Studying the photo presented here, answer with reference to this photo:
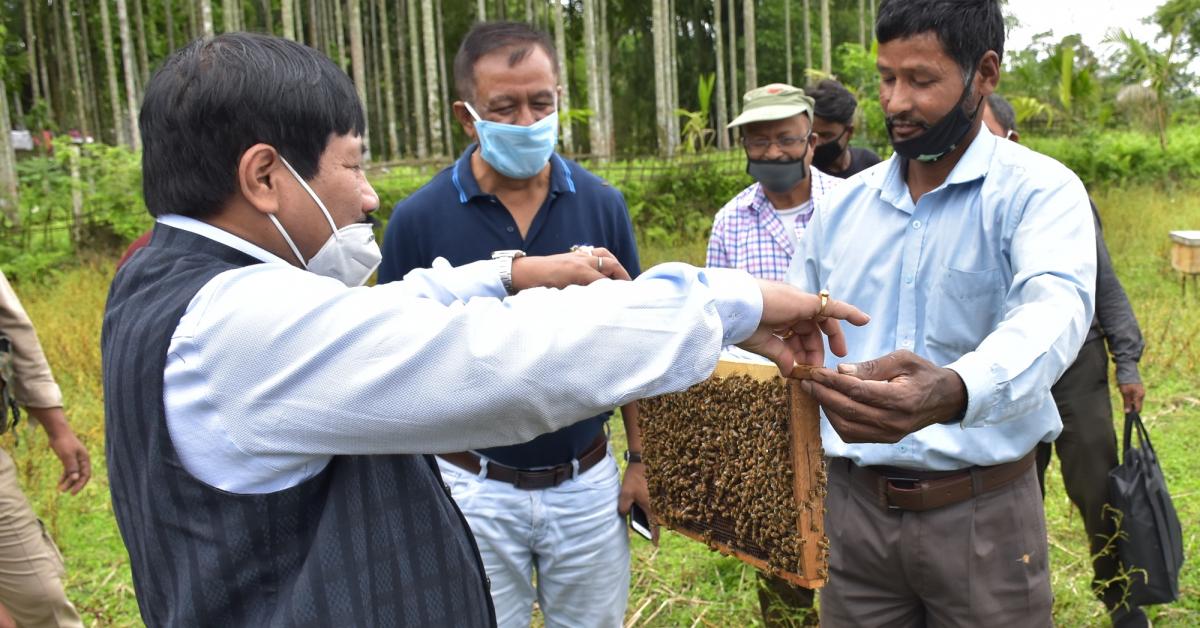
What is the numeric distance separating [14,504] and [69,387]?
5.33 metres

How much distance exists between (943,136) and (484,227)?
1.57 metres

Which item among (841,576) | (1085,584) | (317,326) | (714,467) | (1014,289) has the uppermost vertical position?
(317,326)

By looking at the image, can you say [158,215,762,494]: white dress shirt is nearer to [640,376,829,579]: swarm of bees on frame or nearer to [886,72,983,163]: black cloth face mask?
[640,376,829,579]: swarm of bees on frame

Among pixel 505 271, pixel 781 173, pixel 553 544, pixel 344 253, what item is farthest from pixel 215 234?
pixel 781 173

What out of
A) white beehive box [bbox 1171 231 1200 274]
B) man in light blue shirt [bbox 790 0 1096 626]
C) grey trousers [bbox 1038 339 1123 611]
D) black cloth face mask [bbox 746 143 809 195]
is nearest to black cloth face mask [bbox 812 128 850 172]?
black cloth face mask [bbox 746 143 809 195]

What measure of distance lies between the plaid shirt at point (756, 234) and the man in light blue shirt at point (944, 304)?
170 centimetres

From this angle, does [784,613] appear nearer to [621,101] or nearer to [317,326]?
[317,326]

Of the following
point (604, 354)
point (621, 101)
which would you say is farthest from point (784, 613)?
point (621, 101)

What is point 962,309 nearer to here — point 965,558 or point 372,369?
point 965,558

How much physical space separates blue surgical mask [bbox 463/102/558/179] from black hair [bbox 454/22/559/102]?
236 mm

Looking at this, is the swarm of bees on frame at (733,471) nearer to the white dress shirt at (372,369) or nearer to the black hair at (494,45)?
the white dress shirt at (372,369)

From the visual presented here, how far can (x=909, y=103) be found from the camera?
276cm

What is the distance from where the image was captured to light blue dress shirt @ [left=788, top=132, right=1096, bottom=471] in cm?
217

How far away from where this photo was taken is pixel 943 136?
273 cm
